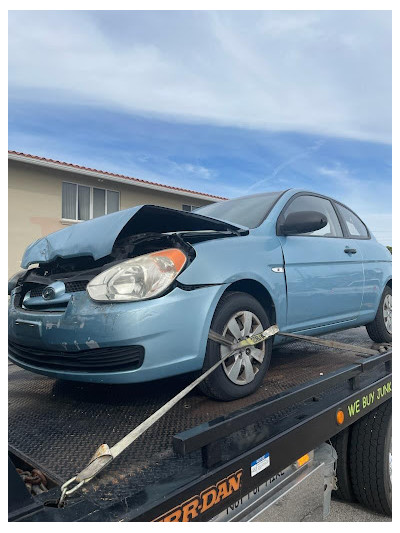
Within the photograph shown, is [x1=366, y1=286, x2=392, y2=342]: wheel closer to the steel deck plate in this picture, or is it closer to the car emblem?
the steel deck plate

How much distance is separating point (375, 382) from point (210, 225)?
140 cm

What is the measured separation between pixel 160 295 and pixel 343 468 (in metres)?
1.64

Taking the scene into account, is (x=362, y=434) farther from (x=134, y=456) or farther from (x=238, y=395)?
(x=134, y=456)

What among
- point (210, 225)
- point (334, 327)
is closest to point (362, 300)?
point (334, 327)

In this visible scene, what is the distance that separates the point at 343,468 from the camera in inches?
101

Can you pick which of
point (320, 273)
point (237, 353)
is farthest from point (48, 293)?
point (320, 273)

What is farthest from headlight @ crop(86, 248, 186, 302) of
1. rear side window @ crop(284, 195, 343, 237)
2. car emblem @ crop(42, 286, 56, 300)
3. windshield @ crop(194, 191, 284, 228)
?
rear side window @ crop(284, 195, 343, 237)

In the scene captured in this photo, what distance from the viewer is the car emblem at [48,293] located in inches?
80.4

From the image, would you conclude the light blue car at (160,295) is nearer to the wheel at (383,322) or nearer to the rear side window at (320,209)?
the rear side window at (320,209)

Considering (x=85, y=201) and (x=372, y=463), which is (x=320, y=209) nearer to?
(x=372, y=463)

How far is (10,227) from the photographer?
35.7 feet

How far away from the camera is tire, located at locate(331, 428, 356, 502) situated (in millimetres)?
2502

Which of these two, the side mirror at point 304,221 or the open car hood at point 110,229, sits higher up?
the side mirror at point 304,221

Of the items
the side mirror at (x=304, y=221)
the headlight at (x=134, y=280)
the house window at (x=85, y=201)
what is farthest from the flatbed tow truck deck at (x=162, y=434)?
the house window at (x=85, y=201)
